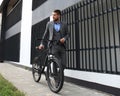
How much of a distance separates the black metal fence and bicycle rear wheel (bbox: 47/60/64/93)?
3.47ft

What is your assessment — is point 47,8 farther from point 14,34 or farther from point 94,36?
point 14,34

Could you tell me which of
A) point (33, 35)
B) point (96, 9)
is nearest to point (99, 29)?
point (96, 9)

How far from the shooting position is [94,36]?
673 centimetres

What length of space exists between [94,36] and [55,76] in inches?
60.8

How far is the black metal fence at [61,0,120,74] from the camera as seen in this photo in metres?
5.84

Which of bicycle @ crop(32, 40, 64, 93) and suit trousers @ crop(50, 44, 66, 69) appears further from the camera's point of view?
suit trousers @ crop(50, 44, 66, 69)

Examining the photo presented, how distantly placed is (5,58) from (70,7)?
15821 millimetres

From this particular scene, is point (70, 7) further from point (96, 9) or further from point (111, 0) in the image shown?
point (111, 0)

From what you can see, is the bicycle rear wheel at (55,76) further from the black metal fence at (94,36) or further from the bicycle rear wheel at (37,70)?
the bicycle rear wheel at (37,70)

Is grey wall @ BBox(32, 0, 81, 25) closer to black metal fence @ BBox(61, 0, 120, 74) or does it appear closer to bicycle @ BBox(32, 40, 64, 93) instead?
black metal fence @ BBox(61, 0, 120, 74)

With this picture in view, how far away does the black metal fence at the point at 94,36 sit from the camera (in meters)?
5.84

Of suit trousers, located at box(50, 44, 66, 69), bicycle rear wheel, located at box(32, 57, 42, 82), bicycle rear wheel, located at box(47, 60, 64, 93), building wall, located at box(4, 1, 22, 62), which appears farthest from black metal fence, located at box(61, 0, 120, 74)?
building wall, located at box(4, 1, 22, 62)

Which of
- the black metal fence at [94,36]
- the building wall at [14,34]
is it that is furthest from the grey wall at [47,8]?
the building wall at [14,34]

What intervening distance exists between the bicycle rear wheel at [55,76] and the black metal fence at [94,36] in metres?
1.06
